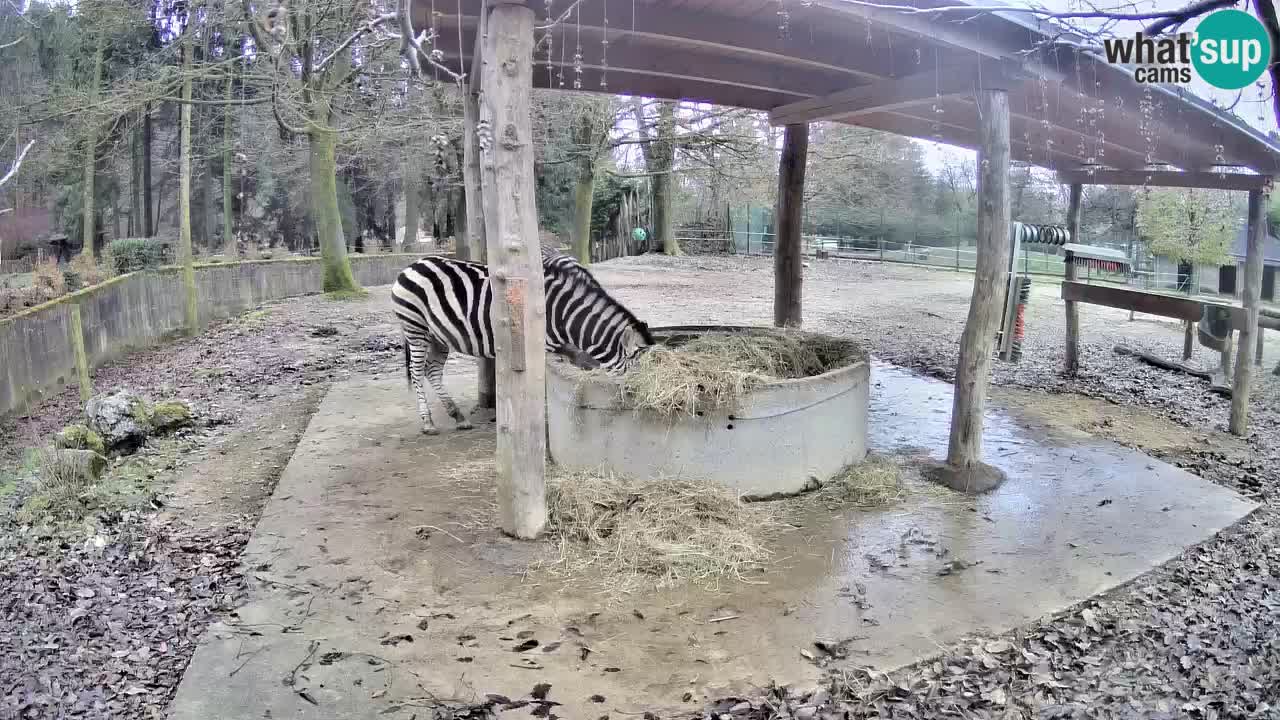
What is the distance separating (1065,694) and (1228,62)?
2.74 meters

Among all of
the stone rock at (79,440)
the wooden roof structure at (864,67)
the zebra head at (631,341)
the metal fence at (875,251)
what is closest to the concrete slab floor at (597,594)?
the zebra head at (631,341)

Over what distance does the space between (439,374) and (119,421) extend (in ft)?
8.64

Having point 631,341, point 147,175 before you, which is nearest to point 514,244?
point 631,341

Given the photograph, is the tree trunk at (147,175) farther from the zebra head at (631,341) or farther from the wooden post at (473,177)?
the zebra head at (631,341)

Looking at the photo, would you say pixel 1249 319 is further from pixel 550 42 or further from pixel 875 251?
pixel 875 251

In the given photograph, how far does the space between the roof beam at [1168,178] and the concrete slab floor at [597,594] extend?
3321 mm

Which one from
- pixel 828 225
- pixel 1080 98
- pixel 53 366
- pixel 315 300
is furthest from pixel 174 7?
pixel 828 225

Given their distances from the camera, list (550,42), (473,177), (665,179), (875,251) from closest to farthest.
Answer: (550,42) < (473,177) < (665,179) < (875,251)

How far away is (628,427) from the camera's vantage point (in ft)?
17.5

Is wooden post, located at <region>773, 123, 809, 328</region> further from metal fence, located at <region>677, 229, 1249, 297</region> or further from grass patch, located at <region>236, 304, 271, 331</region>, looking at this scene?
metal fence, located at <region>677, 229, 1249, 297</region>

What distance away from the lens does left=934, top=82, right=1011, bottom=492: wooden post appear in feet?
18.2

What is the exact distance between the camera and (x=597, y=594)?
4156 mm

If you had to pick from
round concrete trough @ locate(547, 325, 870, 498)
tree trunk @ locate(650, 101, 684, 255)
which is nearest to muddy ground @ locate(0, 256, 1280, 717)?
round concrete trough @ locate(547, 325, 870, 498)

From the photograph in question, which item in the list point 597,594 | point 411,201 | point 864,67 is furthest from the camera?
point 411,201
